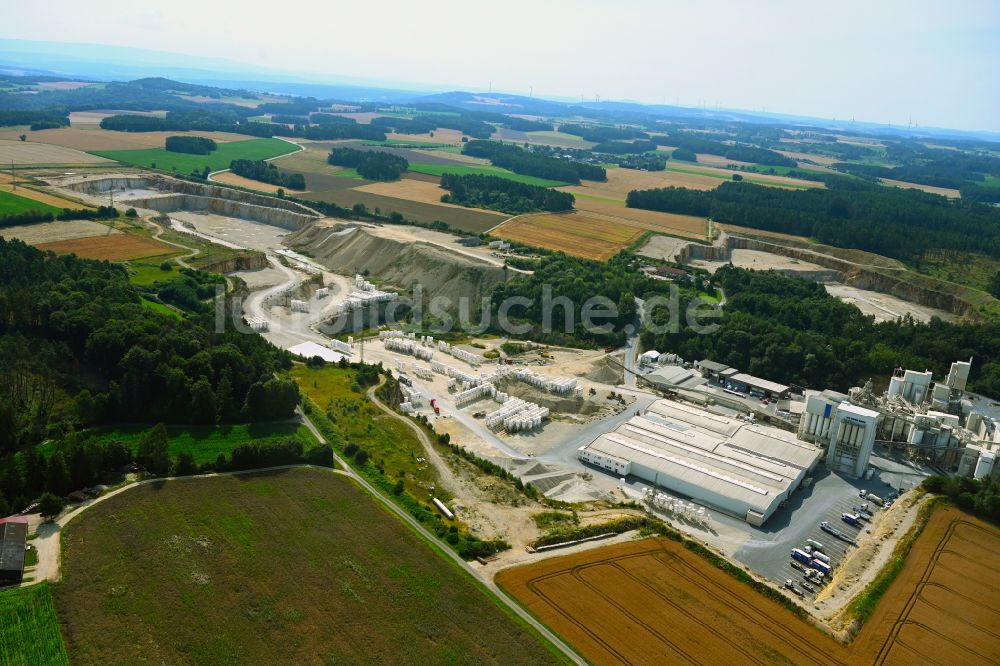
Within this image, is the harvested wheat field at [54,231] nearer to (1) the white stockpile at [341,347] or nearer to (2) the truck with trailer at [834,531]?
(1) the white stockpile at [341,347]

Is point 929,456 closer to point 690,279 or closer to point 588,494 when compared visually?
point 588,494

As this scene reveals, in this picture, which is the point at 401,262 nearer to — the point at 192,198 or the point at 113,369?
the point at 113,369

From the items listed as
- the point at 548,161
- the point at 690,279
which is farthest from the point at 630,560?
the point at 548,161

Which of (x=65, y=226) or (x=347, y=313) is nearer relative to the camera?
(x=347, y=313)

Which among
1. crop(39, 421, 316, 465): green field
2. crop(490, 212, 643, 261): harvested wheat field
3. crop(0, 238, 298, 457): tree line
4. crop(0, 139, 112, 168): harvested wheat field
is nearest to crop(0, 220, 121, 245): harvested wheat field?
crop(0, 238, 298, 457): tree line

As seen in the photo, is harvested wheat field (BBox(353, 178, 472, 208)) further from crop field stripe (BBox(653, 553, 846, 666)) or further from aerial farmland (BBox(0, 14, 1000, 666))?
crop field stripe (BBox(653, 553, 846, 666))

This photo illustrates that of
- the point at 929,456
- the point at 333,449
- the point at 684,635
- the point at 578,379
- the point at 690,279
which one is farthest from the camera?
the point at 690,279

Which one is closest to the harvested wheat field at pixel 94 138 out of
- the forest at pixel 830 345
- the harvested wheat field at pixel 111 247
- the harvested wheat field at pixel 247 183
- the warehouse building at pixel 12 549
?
the harvested wheat field at pixel 247 183

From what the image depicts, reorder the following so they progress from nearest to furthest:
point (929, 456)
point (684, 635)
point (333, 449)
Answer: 1. point (684, 635)
2. point (333, 449)
3. point (929, 456)
